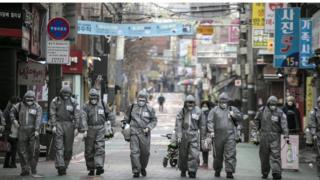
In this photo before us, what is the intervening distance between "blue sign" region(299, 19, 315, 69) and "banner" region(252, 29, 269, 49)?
294 inches

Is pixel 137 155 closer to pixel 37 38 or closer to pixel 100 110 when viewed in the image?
pixel 100 110

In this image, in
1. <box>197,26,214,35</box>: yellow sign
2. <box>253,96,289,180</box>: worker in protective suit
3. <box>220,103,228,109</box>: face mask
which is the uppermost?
<box>197,26,214,35</box>: yellow sign

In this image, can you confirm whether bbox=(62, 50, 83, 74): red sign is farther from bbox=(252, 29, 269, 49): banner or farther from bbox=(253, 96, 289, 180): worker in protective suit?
bbox=(253, 96, 289, 180): worker in protective suit

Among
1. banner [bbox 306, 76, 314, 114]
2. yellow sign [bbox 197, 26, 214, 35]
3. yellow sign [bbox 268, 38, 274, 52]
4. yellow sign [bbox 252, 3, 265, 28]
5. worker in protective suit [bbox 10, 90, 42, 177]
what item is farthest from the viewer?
yellow sign [bbox 197, 26, 214, 35]

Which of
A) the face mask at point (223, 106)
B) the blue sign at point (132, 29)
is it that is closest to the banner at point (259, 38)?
the blue sign at point (132, 29)

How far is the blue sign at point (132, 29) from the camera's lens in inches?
1314

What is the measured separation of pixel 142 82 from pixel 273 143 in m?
103

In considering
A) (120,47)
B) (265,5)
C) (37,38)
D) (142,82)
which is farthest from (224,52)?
(142,82)

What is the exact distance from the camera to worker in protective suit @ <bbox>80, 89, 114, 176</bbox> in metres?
15.5

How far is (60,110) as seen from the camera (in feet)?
51.4

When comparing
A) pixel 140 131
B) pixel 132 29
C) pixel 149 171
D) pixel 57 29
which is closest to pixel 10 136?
pixel 140 131

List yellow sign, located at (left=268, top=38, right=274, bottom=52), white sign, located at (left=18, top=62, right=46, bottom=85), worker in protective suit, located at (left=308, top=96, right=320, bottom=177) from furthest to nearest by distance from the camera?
yellow sign, located at (left=268, top=38, right=274, bottom=52), white sign, located at (left=18, top=62, right=46, bottom=85), worker in protective suit, located at (left=308, top=96, right=320, bottom=177)

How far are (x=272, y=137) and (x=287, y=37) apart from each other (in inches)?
397

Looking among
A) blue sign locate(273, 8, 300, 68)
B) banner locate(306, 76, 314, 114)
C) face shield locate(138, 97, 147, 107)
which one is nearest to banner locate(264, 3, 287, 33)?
banner locate(306, 76, 314, 114)
